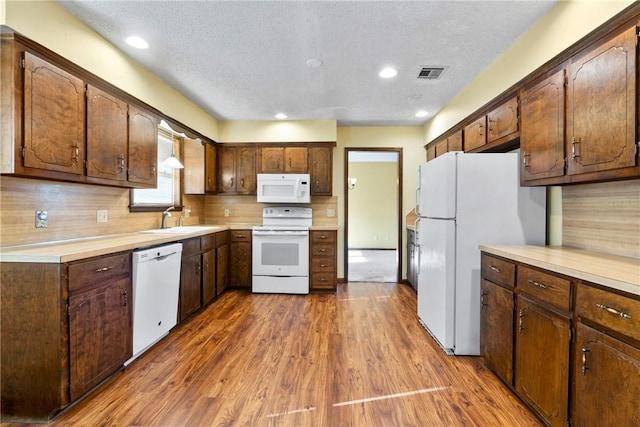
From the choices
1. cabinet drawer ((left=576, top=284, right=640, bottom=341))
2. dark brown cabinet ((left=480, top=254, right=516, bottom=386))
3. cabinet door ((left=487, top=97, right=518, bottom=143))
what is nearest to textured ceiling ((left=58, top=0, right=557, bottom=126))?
cabinet door ((left=487, top=97, right=518, bottom=143))

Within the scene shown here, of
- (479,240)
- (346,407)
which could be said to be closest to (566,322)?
(479,240)

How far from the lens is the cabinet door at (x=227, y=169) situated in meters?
4.44

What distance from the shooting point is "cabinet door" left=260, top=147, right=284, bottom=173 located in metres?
4.37

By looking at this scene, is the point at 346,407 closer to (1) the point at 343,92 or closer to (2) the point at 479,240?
(2) the point at 479,240

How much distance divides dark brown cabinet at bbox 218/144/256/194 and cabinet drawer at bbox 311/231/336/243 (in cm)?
117

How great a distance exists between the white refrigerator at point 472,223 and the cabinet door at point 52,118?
2.71 meters

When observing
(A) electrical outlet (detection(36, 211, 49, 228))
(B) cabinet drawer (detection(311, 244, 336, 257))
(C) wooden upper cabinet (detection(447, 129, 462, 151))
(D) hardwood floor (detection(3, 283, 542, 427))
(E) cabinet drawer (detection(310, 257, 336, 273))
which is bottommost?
(D) hardwood floor (detection(3, 283, 542, 427))

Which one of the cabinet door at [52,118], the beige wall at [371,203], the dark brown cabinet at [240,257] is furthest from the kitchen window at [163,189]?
the beige wall at [371,203]

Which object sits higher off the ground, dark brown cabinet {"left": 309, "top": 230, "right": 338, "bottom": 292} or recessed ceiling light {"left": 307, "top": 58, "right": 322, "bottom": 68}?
recessed ceiling light {"left": 307, "top": 58, "right": 322, "bottom": 68}

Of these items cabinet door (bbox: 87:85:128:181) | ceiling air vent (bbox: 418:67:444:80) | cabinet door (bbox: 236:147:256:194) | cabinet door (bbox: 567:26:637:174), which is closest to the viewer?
cabinet door (bbox: 567:26:637:174)

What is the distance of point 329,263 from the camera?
4.09 meters

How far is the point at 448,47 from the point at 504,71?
0.54 metres

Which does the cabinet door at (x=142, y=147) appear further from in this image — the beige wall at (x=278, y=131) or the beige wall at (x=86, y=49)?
the beige wall at (x=278, y=131)

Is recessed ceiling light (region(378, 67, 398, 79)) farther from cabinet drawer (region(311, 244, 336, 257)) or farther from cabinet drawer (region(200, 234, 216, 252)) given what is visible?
cabinet drawer (region(200, 234, 216, 252))
